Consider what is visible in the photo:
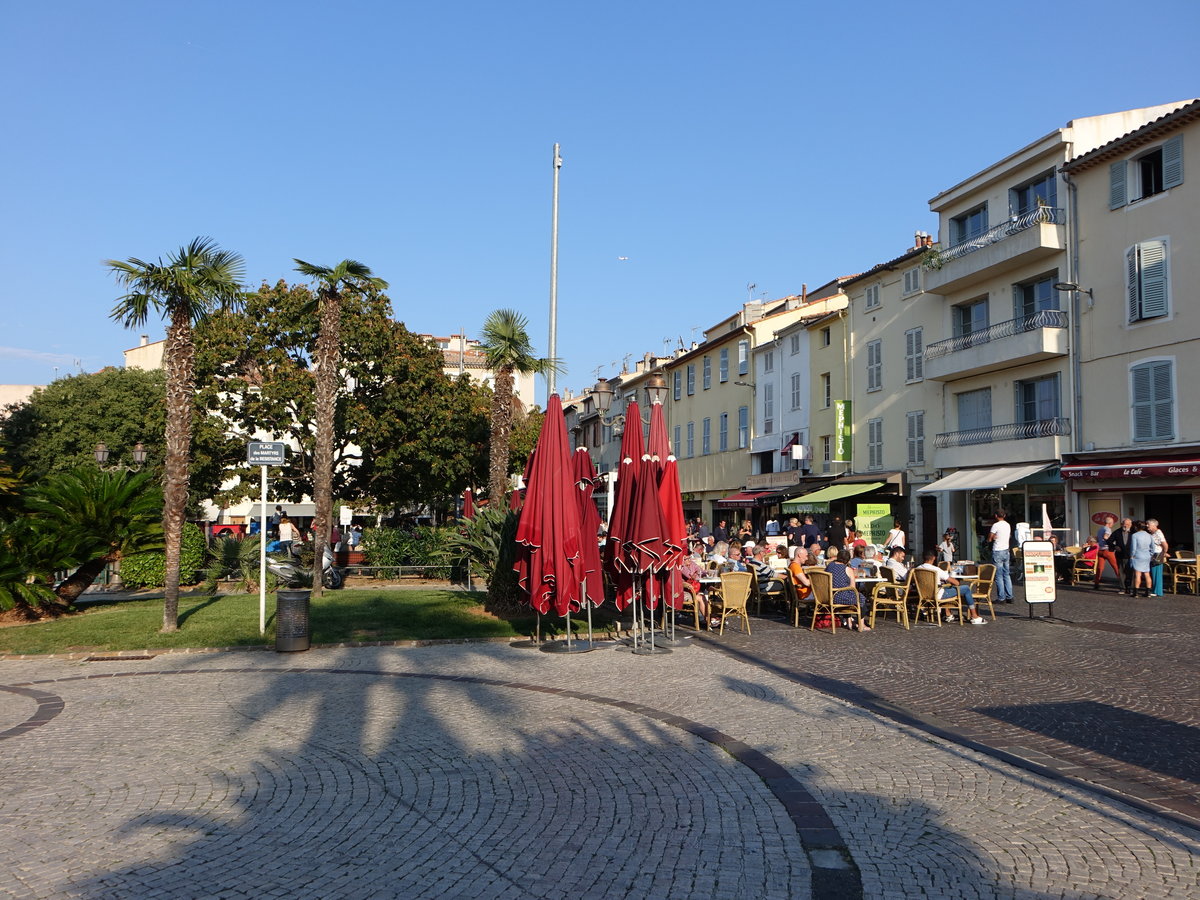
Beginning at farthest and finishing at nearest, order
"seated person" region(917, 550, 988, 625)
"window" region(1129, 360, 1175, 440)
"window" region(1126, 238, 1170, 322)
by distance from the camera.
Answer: "window" region(1126, 238, 1170, 322), "window" region(1129, 360, 1175, 440), "seated person" region(917, 550, 988, 625)

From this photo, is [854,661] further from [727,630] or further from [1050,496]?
[1050,496]

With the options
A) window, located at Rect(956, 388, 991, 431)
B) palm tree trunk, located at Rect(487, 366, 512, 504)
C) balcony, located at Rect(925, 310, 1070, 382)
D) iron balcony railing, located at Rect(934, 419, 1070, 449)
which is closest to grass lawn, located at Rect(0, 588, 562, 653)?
palm tree trunk, located at Rect(487, 366, 512, 504)

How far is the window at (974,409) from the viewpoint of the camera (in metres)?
28.4

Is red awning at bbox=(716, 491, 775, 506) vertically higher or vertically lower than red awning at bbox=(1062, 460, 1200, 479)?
lower

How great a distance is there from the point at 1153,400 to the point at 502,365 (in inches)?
644

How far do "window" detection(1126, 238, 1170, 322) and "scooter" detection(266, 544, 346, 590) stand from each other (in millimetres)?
20672

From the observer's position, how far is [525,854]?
4.73m

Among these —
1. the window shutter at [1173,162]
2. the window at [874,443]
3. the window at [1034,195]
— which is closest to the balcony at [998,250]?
the window at [1034,195]

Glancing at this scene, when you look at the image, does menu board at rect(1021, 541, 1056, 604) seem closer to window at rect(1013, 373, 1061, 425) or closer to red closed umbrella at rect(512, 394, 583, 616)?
red closed umbrella at rect(512, 394, 583, 616)

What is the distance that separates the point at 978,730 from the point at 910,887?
352 centimetres

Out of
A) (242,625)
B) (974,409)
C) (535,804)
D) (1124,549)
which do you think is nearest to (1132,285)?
(974,409)

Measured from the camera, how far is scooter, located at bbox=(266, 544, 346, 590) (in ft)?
66.3

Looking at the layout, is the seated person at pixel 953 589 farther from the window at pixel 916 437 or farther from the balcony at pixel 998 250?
the window at pixel 916 437

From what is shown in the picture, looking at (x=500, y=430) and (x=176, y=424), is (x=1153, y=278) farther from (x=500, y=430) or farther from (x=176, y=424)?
(x=176, y=424)
